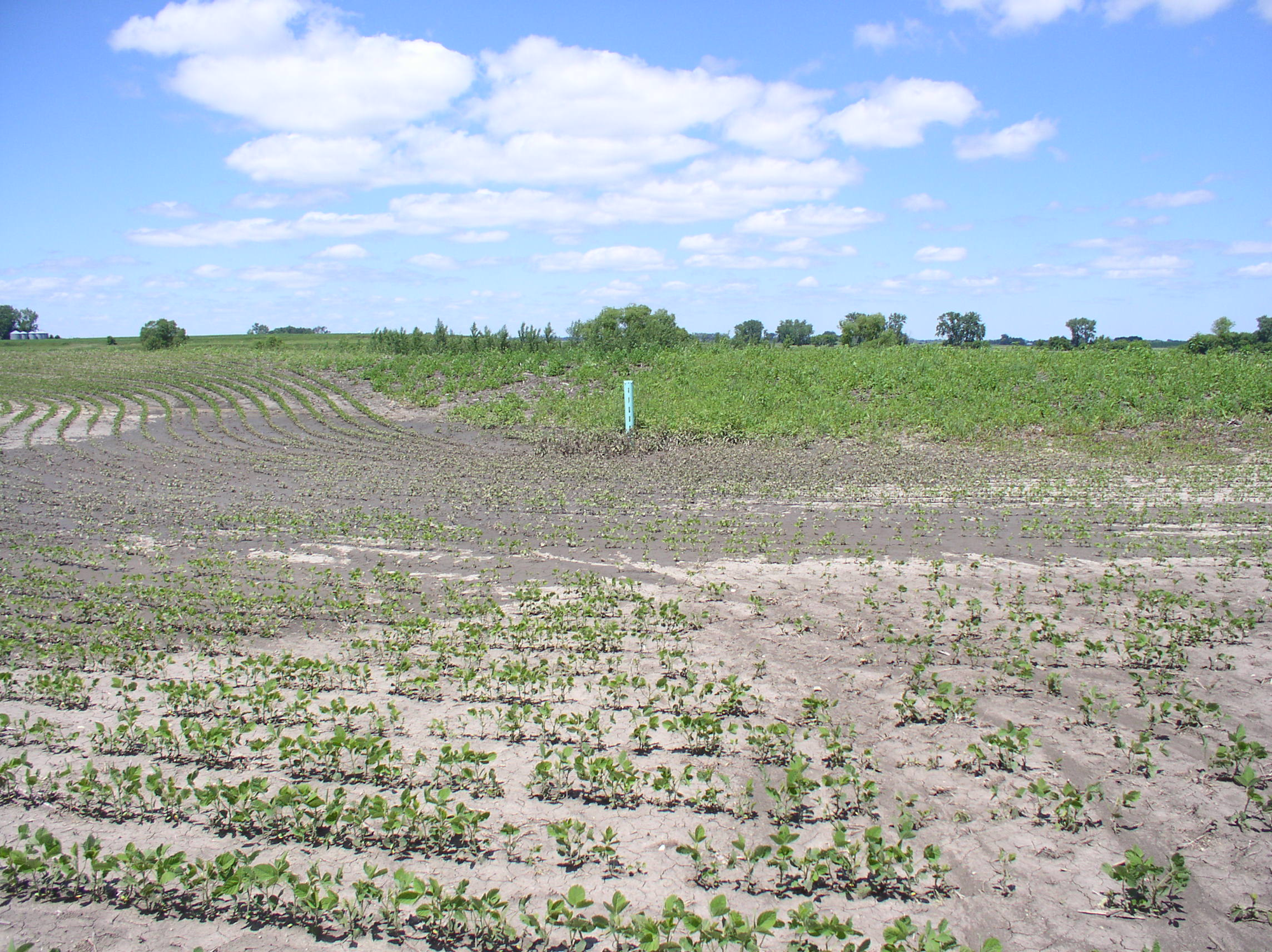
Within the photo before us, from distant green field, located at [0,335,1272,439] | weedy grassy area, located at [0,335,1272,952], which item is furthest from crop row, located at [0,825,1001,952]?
distant green field, located at [0,335,1272,439]

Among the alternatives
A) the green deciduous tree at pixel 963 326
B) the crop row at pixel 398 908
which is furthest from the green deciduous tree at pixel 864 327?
the crop row at pixel 398 908

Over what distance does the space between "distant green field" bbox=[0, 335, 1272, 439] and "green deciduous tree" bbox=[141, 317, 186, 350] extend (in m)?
16.4

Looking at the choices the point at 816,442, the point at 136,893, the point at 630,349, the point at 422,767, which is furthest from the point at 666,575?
the point at 630,349

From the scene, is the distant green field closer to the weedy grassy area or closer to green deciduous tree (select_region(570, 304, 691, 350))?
green deciduous tree (select_region(570, 304, 691, 350))

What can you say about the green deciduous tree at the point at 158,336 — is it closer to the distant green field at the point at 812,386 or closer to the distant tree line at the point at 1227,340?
the distant green field at the point at 812,386

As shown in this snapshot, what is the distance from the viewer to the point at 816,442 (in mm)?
19797

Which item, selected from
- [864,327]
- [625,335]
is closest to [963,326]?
[864,327]

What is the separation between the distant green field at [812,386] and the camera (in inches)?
823

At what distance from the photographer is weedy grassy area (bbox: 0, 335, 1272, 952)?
12.1ft

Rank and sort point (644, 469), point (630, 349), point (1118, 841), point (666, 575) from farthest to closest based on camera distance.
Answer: point (630, 349) → point (644, 469) → point (666, 575) → point (1118, 841)

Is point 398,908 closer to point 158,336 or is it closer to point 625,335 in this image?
point 625,335

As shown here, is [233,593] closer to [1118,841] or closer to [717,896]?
[717,896]

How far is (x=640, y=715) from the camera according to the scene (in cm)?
555

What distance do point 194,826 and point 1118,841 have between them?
4894 millimetres
